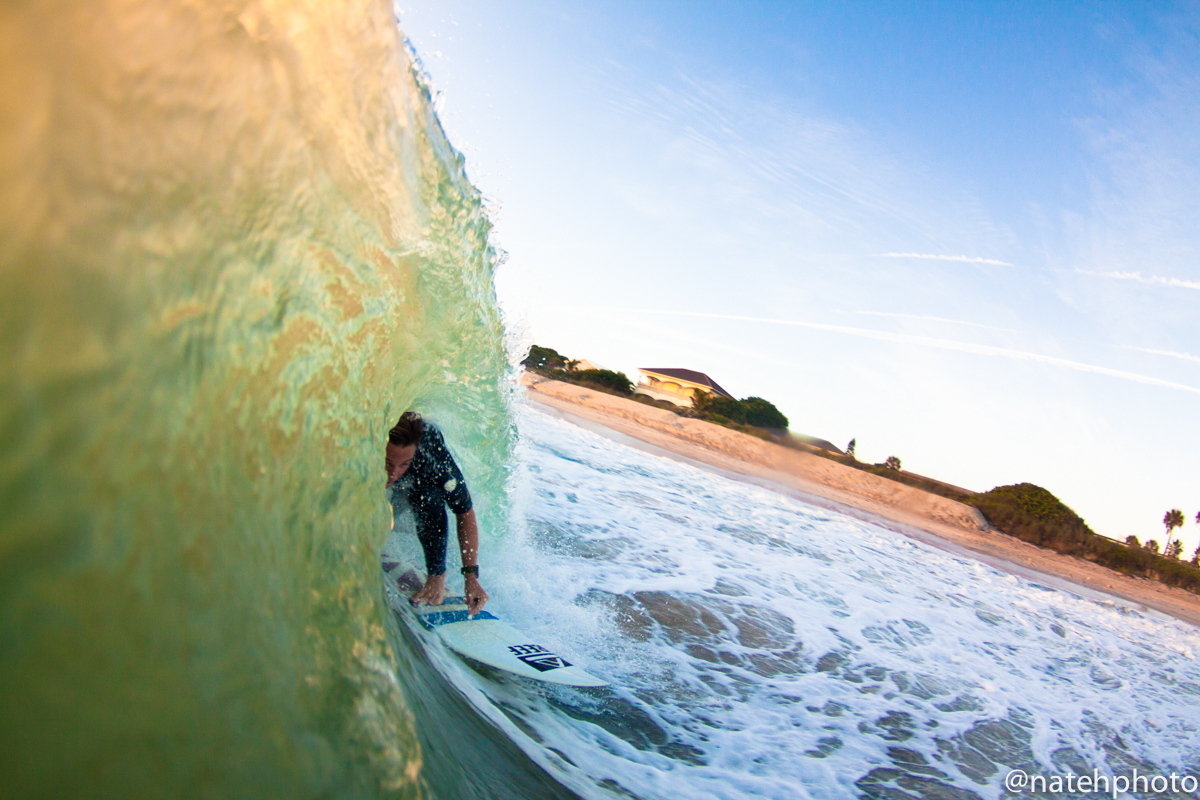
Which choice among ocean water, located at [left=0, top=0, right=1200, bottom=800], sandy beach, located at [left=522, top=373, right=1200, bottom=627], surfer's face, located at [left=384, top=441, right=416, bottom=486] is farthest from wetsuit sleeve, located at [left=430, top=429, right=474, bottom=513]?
sandy beach, located at [left=522, top=373, right=1200, bottom=627]

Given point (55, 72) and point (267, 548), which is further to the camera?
point (267, 548)

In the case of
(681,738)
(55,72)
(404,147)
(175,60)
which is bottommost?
(681,738)

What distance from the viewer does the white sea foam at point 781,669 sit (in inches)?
125

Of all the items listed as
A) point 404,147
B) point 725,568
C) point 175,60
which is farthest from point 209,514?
point 725,568

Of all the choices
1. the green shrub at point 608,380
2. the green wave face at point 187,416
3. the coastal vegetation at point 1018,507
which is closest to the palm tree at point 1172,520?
the coastal vegetation at point 1018,507

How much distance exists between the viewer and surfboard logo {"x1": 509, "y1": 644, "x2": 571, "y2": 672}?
3.35 m

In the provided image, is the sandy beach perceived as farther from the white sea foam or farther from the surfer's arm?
the surfer's arm

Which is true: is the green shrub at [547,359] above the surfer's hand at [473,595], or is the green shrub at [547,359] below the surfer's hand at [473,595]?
above

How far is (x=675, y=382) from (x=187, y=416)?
157ft

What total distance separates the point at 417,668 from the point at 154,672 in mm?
1715

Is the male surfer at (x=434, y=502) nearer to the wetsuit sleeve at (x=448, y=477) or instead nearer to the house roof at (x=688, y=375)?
the wetsuit sleeve at (x=448, y=477)

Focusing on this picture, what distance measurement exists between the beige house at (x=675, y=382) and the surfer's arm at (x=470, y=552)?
41.7 meters

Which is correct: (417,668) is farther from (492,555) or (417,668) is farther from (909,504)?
(909,504)

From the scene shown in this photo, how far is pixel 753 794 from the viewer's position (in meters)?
2.92
